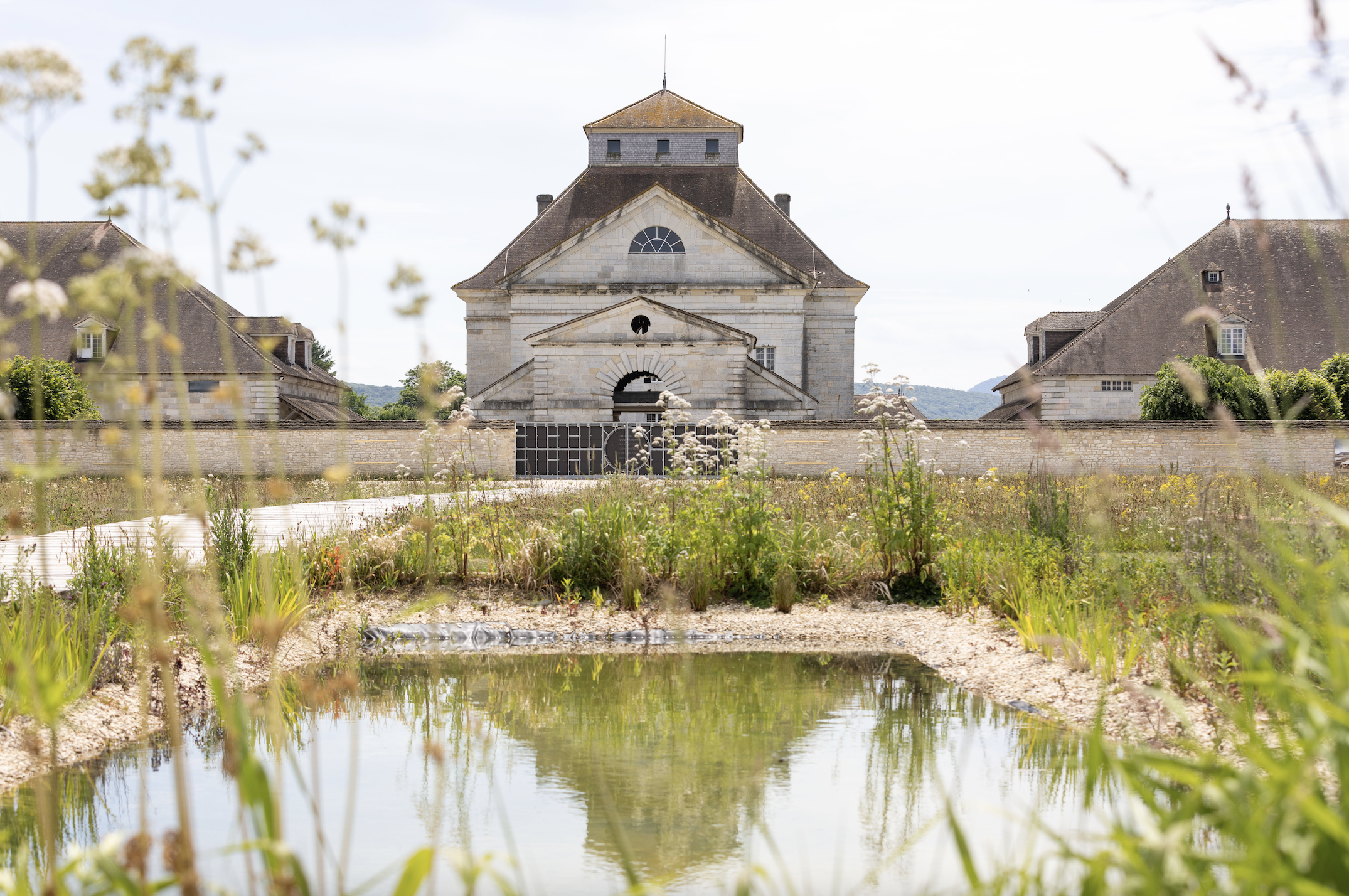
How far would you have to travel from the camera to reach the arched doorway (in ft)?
96.5

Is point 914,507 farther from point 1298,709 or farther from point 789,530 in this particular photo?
point 1298,709

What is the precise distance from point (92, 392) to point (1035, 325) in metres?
40.5

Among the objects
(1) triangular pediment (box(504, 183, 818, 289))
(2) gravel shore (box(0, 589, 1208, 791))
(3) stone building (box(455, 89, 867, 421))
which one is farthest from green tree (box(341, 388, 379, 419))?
(2) gravel shore (box(0, 589, 1208, 791))

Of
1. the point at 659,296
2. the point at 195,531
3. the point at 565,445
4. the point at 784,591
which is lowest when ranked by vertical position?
the point at 784,591

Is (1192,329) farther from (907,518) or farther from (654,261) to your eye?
(907,518)

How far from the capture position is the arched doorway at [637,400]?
29422 mm

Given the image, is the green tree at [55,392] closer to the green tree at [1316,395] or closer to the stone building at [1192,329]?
the stone building at [1192,329]

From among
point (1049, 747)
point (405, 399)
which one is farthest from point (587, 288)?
point (405, 399)

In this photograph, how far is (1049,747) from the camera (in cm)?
523

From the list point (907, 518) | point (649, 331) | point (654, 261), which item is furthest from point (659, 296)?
point (907, 518)

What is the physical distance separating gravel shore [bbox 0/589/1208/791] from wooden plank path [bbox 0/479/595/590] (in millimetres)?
803

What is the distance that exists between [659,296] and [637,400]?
415 centimetres

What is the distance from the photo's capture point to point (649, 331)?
28859mm

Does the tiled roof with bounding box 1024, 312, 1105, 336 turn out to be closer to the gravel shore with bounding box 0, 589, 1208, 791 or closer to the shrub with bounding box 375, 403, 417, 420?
the gravel shore with bounding box 0, 589, 1208, 791
